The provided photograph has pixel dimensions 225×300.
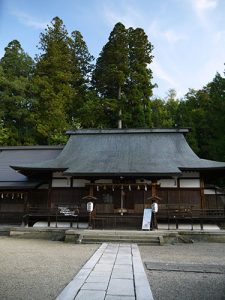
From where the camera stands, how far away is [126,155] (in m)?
19.8

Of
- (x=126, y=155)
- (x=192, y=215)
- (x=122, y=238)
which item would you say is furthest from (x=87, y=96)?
A: (x=122, y=238)

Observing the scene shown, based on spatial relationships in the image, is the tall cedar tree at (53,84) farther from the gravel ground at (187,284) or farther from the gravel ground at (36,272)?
the gravel ground at (187,284)

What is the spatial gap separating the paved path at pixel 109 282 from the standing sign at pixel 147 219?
6.56 metres

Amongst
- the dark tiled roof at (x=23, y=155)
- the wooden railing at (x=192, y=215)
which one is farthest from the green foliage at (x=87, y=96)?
the wooden railing at (x=192, y=215)

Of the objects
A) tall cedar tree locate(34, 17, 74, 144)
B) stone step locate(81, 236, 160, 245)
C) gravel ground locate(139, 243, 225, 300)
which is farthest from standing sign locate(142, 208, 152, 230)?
tall cedar tree locate(34, 17, 74, 144)

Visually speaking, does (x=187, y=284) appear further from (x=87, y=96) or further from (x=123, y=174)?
(x=87, y=96)

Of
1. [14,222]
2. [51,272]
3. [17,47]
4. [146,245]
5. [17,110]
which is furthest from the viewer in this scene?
[17,47]

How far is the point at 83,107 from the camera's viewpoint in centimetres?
3391

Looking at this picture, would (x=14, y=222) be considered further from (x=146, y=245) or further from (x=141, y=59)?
(x=141, y=59)

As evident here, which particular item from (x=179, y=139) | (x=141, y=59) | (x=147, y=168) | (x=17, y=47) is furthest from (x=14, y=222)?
(x=17, y=47)

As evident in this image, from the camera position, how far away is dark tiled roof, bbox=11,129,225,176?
669 inches

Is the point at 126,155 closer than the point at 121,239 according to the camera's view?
No

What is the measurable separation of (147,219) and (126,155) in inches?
205

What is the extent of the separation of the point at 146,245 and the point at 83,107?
22.6 m
